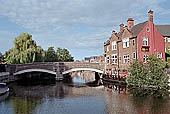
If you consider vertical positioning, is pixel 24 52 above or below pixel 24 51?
below

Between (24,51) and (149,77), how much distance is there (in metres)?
25.1

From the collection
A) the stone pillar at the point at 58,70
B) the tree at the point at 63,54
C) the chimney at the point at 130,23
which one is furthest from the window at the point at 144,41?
the tree at the point at 63,54

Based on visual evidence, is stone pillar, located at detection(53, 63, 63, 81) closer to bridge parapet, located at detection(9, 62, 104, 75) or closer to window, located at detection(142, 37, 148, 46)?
bridge parapet, located at detection(9, 62, 104, 75)

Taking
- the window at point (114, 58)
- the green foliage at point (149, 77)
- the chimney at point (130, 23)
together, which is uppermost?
the chimney at point (130, 23)

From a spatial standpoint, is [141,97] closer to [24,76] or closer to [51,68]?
[51,68]

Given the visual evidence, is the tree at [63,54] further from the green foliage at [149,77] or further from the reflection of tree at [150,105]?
the reflection of tree at [150,105]

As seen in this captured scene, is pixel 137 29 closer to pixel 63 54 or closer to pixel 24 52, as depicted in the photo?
pixel 24 52

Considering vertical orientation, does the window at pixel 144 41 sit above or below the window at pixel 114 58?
above

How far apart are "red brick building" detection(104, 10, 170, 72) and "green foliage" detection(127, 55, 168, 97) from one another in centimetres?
614

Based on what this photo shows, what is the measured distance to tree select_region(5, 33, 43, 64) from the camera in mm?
38938

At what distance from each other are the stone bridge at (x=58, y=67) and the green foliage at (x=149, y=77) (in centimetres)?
1229

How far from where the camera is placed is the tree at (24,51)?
3894 centimetres

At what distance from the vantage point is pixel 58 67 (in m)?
36.6

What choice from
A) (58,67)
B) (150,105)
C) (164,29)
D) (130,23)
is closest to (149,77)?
(150,105)
